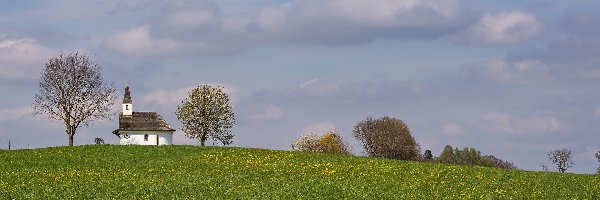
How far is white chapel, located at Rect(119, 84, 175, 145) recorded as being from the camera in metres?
111

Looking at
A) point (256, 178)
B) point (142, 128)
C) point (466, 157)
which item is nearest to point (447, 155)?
point (466, 157)

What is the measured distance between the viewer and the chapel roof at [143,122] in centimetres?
11094

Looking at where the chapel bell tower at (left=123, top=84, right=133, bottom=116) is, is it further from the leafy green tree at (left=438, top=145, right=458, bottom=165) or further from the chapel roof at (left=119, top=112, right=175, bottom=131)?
the leafy green tree at (left=438, top=145, right=458, bottom=165)

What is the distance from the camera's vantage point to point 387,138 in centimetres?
12631

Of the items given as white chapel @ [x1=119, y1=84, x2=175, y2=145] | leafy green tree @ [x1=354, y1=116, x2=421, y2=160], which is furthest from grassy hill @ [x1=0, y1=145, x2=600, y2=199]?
leafy green tree @ [x1=354, y1=116, x2=421, y2=160]

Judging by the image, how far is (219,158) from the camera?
60.5 m

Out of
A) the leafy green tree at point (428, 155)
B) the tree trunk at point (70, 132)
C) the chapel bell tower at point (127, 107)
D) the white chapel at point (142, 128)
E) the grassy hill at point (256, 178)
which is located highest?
the chapel bell tower at point (127, 107)

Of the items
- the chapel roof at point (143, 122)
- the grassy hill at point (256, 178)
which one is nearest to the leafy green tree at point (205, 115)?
the chapel roof at point (143, 122)

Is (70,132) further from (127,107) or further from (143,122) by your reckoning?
(127,107)

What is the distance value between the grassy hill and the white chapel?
43699 millimetres

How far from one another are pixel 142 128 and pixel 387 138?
37.1m

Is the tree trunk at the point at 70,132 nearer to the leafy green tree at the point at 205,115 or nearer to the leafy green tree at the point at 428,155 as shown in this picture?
the leafy green tree at the point at 205,115

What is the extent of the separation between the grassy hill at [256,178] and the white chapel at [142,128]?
43.7 meters

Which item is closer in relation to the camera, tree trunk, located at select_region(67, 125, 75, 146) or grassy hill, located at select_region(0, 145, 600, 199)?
grassy hill, located at select_region(0, 145, 600, 199)
